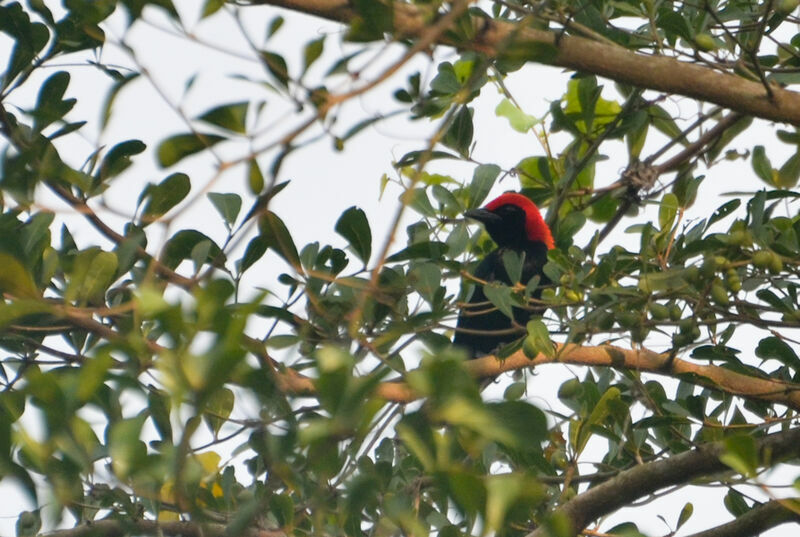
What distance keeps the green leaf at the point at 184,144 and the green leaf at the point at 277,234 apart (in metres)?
0.40

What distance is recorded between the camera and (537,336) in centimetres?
312

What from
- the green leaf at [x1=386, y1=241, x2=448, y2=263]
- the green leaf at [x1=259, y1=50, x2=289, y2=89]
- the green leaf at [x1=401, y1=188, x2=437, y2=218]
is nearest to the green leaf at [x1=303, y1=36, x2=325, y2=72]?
the green leaf at [x1=259, y1=50, x2=289, y2=89]

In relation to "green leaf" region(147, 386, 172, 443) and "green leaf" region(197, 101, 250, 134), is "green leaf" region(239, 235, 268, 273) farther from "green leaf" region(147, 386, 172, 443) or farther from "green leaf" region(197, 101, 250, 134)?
"green leaf" region(197, 101, 250, 134)

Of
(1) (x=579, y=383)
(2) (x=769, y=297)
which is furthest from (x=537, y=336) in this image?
(2) (x=769, y=297)

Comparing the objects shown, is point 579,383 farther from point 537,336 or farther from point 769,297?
point 769,297

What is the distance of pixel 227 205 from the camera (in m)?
2.79

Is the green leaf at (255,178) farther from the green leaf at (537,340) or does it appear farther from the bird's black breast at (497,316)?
the bird's black breast at (497,316)

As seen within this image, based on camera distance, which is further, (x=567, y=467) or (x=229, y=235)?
(x=567, y=467)

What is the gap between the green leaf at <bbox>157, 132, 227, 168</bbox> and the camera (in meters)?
1.70

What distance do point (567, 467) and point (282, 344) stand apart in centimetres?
109

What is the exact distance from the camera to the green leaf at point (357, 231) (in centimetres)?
271

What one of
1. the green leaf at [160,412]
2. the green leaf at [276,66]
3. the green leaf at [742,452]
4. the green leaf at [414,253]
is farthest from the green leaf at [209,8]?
the green leaf at [742,452]

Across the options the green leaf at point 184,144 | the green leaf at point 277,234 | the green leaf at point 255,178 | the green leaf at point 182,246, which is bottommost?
the green leaf at point 255,178

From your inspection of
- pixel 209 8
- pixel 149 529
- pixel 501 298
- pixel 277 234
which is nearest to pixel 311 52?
pixel 209 8
